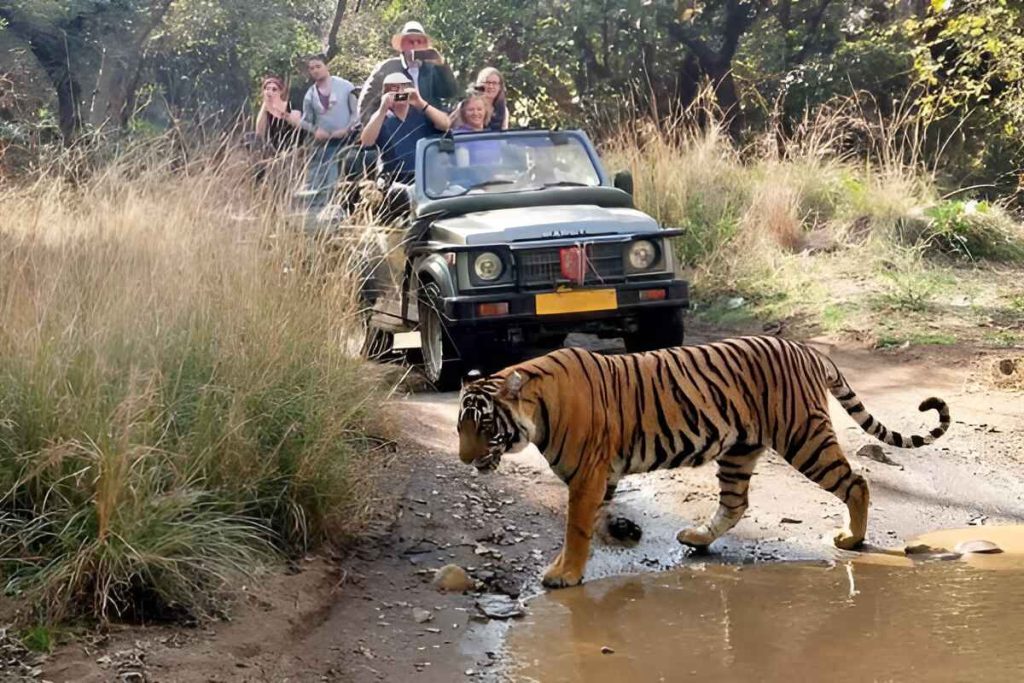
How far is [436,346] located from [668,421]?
3353 millimetres

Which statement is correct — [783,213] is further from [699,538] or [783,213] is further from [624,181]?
[699,538]

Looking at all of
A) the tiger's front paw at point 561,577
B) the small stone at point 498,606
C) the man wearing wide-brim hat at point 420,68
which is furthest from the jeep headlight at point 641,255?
the man wearing wide-brim hat at point 420,68

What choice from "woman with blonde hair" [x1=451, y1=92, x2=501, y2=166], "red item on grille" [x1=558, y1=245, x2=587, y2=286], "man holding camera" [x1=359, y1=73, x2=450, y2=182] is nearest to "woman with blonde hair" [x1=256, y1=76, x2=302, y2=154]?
"man holding camera" [x1=359, y1=73, x2=450, y2=182]

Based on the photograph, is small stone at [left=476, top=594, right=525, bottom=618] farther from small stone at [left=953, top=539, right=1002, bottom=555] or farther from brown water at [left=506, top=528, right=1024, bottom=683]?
small stone at [left=953, top=539, right=1002, bottom=555]

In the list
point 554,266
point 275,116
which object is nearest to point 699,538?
point 554,266

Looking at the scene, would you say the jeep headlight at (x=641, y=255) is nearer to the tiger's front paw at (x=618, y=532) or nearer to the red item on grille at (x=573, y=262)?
the red item on grille at (x=573, y=262)

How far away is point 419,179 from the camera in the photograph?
31.3ft

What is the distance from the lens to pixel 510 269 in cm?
841

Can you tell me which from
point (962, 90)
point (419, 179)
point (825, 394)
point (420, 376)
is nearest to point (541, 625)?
point (825, 394)

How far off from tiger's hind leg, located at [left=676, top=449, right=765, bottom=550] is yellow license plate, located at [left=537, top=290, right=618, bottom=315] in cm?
265

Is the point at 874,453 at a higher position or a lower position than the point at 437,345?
lower

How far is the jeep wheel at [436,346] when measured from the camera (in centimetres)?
854

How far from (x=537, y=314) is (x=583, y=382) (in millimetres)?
2865

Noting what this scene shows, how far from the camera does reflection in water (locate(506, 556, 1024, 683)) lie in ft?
14.7
